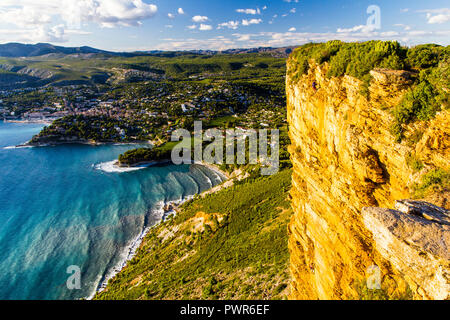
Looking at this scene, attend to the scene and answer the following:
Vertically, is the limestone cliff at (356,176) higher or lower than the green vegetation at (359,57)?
lower

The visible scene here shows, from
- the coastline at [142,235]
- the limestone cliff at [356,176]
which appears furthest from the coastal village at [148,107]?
the limestone cliff at [356,176]

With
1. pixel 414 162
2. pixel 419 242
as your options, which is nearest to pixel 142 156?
pixel 414 162

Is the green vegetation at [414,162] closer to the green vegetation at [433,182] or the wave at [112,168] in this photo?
the green vegetation at [433,182]

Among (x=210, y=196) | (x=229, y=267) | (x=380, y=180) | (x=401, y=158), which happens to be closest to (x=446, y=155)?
(x=401, y=158)

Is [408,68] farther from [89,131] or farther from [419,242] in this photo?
[89,131]

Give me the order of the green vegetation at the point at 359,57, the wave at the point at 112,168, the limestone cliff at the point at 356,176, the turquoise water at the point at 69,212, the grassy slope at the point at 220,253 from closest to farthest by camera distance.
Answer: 1. the limestone cliff at the point at 356,176
2. the green vegetation at the point at 359,57
3. the grassy slope at the point at 220,253
4. the turquoise water at the point at 69,212
5. the wave at the point at 112,168

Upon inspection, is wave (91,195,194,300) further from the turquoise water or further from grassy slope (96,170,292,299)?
grassy slope (96,170,292,299)

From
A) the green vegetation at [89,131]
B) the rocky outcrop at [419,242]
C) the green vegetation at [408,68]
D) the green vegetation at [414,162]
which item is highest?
the green vegetation at [408,68]
